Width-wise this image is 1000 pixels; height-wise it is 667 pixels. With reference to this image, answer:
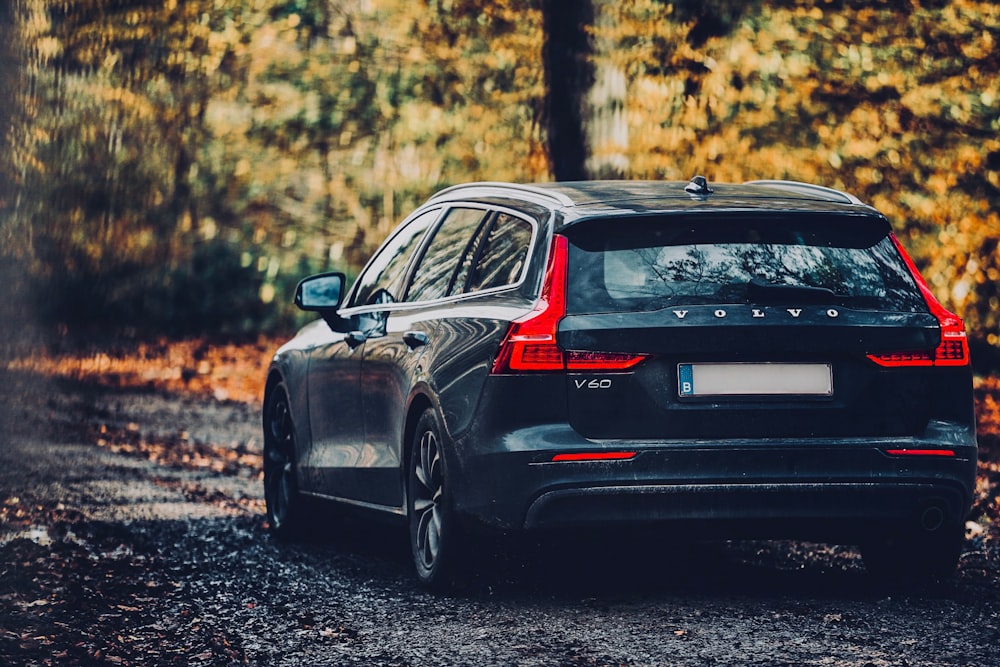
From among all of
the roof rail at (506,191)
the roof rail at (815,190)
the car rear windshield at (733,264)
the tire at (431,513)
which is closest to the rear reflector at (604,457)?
the car rear windshield at (733,264)

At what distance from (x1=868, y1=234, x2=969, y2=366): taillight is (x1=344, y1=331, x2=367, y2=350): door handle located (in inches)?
104

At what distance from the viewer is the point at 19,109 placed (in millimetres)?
14219

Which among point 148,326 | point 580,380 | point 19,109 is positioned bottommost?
point 148,326

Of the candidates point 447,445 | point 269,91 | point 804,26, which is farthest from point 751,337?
point 269,91

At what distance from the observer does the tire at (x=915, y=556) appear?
6969 mm

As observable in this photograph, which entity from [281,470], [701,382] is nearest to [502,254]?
[701,382]

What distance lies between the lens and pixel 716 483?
6.37 m

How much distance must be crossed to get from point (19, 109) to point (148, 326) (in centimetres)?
1263

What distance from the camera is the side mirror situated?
863 cm

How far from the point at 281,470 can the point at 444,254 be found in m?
2.35

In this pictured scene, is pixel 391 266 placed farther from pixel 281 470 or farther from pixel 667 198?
pixel 667 198

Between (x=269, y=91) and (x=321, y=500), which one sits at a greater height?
(x=269, y=91)

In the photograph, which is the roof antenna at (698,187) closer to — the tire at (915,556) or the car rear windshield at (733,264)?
the car rear windshield at (733,264)

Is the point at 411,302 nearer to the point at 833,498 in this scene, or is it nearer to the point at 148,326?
the point at 833,498
